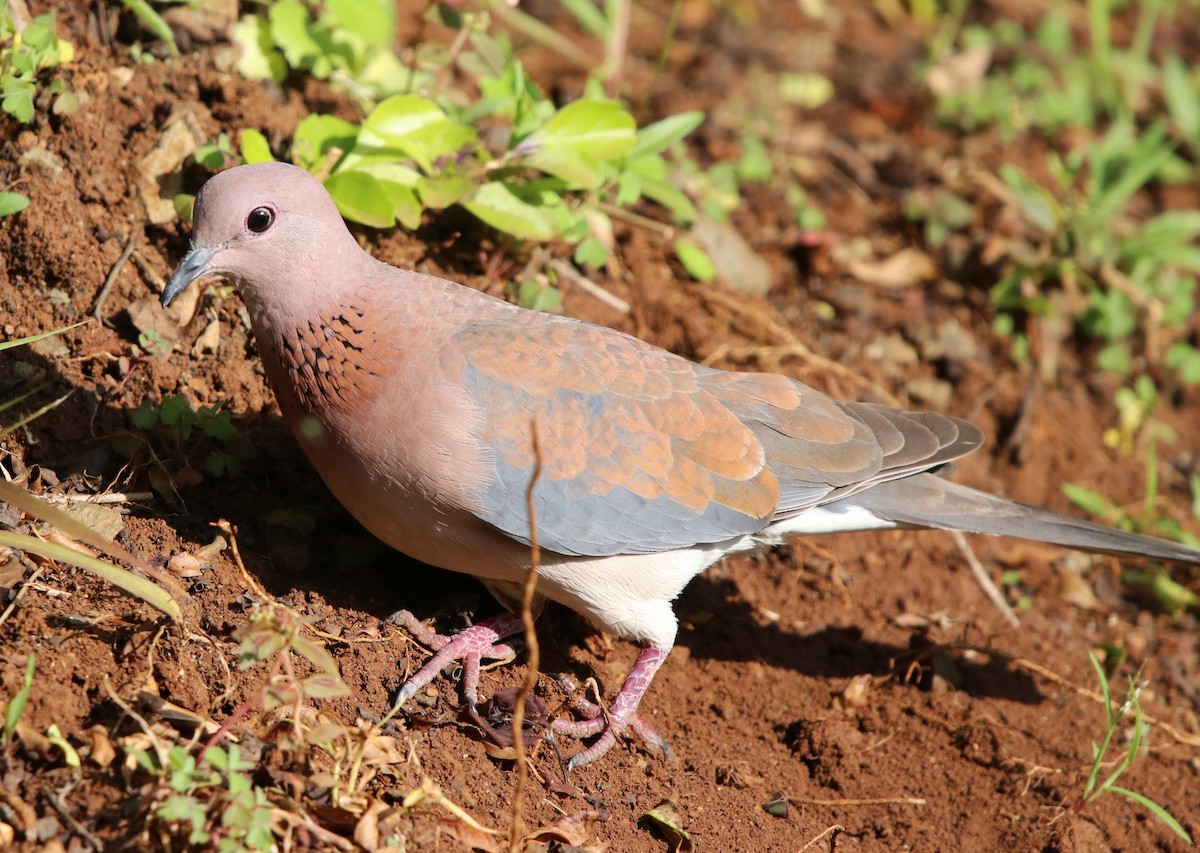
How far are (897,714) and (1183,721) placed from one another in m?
1.39

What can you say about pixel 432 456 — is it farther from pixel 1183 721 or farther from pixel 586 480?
pixel 1183 721

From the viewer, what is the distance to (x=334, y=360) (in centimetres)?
359

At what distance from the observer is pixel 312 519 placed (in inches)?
164

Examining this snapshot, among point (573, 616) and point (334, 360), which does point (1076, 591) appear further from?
point (334, 360)

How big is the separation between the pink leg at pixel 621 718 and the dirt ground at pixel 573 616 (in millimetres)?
78

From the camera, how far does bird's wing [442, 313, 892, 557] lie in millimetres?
3711

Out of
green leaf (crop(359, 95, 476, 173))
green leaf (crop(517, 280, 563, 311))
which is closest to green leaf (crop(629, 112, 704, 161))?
green leaf (crop(517, 280, 563, 311))

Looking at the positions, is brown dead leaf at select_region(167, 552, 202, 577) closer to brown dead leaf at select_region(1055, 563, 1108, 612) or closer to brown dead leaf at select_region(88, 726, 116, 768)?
brown dead leaf at select_region(88, 726, 116, 768)

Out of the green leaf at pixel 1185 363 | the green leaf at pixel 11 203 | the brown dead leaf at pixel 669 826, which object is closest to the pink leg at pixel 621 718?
the brown dead leaf at pixel 669 826

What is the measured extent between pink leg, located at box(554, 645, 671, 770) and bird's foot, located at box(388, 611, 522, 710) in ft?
0.93

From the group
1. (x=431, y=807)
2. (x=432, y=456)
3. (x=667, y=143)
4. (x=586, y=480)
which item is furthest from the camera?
(x=667, y=143)

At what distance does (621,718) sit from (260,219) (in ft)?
6.82

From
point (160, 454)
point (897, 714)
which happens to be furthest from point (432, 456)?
point (897, 714)

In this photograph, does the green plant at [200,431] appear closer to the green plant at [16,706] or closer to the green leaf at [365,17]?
the green plant at [16,706]
